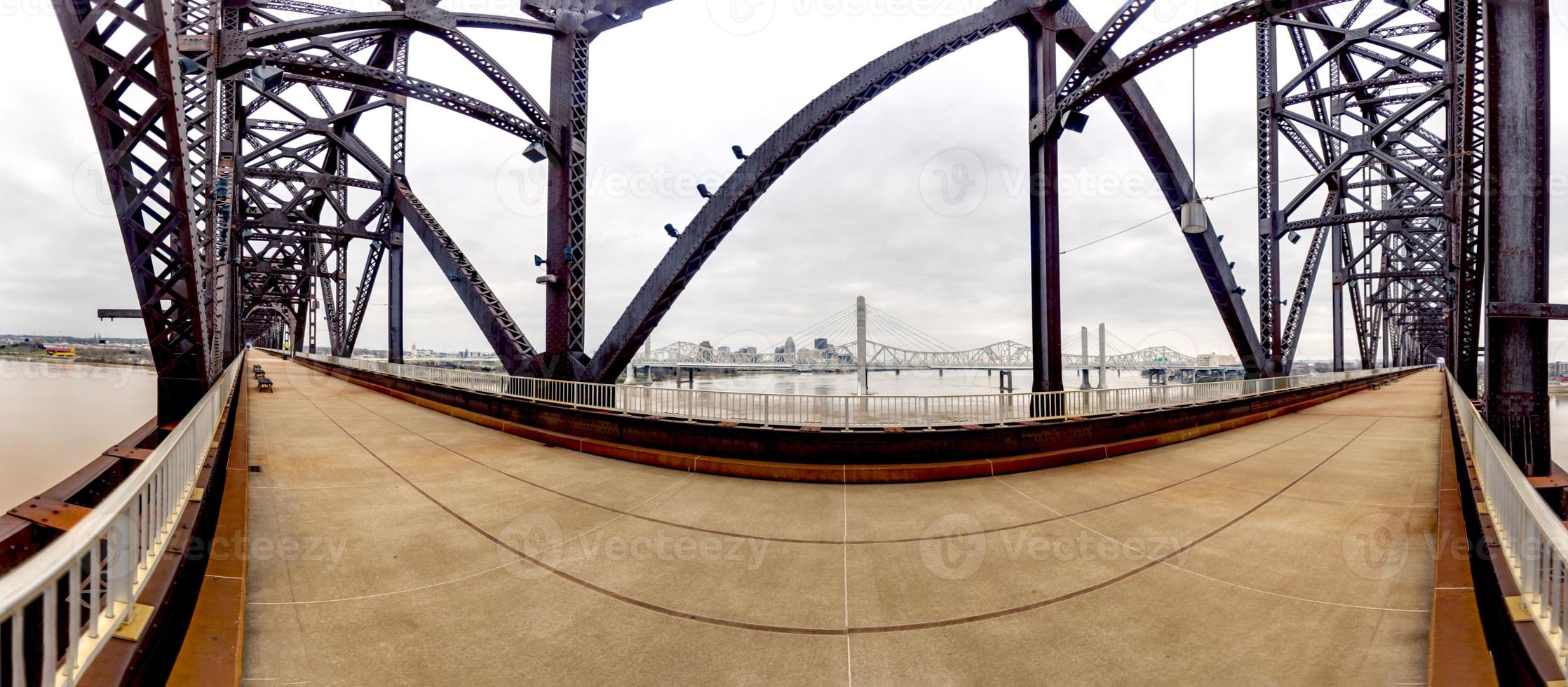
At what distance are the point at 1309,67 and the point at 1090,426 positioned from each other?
68.5 feet

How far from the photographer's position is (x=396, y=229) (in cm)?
2136

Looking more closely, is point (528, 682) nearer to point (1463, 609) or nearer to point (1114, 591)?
point (1114, 591)

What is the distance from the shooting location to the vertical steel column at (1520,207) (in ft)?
16.9

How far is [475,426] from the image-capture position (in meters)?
11.8

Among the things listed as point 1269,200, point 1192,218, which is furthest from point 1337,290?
point 1192,218

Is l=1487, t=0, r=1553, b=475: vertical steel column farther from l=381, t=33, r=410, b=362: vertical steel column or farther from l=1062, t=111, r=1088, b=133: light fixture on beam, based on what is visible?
l=381, t=33, r=410, b=362: vertical steel column

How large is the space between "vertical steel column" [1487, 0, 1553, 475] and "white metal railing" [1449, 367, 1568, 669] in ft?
6.45

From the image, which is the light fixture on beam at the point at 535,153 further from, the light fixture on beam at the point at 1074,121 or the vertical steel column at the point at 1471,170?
the vertical steel column at the point at 1471,170

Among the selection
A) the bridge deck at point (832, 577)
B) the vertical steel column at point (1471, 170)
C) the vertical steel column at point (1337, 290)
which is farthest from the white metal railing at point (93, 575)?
the vertical steel column at point (1337, 290)

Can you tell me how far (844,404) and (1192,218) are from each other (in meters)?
11.9

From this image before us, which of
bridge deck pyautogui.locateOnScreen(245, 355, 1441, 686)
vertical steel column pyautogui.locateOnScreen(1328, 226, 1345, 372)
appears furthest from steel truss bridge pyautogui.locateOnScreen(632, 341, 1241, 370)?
bridge deck pyautogui.locateOnScreen(245, 355, 1441, 686)

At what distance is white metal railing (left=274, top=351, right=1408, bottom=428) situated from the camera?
850 centimetres

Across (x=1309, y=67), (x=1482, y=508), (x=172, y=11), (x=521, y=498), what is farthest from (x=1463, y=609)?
(x=1309, y=67)

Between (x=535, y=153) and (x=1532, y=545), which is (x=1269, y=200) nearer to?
(x=1532, y=545)
